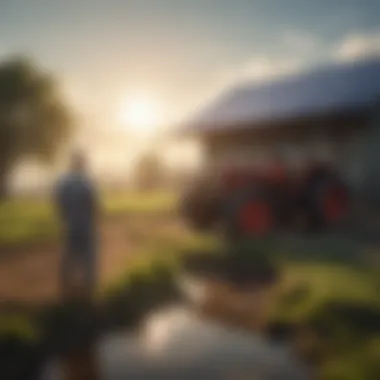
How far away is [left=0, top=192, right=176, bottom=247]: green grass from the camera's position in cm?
138

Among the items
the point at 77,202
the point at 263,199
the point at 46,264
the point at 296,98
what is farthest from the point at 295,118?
the point at 46,264

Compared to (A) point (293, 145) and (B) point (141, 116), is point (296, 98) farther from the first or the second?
(B) point (141, 116)

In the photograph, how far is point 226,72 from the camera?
1.46 metres

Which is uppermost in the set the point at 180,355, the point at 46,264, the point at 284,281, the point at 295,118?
the point at 295,118

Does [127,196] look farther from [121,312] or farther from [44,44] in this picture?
[44,44]

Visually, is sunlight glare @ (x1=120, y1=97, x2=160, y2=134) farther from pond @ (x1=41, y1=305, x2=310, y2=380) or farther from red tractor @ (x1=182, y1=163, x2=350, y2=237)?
pond @ (x1=41, y1=305, x2=310, y2=380)

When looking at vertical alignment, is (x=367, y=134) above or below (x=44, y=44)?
below

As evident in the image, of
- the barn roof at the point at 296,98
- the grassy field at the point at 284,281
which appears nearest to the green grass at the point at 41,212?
the grassy field at the point at 284,281

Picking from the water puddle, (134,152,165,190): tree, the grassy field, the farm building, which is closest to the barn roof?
the farm building

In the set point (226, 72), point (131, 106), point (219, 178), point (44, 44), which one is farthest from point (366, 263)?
point (44, 44)

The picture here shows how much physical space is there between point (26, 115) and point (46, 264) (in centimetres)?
38

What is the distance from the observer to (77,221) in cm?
140

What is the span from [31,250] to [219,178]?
51 centimetres

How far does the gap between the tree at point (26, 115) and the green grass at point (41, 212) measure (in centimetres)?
6
